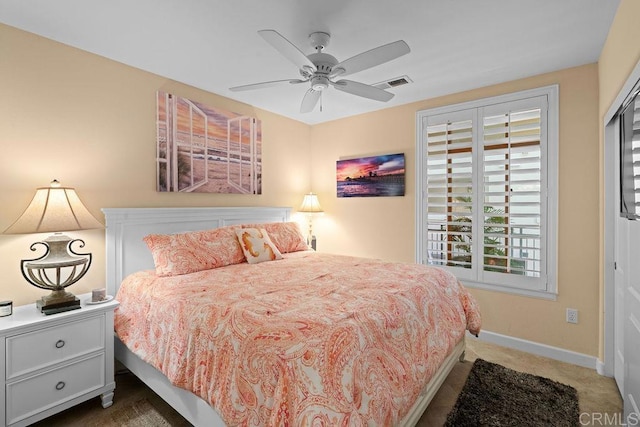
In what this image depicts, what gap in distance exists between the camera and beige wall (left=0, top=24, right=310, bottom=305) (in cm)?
212

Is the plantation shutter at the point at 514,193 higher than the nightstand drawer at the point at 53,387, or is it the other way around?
the plantation shutter at the point at 514,193

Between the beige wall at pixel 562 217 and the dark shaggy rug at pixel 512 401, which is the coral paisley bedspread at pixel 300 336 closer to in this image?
the dark shaggy rug at pixel 512 401

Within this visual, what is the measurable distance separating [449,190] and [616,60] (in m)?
1.63

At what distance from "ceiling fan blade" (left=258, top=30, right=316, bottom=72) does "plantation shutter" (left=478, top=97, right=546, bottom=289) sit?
6.55ft

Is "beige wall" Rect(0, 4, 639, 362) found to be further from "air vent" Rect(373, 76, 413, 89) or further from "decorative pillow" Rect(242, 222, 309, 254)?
"air vent" Rect(373, 76, 413, 89)

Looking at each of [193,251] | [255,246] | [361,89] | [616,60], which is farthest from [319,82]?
[616,60]

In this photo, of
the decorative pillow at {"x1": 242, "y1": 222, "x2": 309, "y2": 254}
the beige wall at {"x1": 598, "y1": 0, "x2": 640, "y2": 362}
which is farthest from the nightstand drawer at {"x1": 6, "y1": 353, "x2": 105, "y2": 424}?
the beige wall at {"x1": 598, "y1": 0, "x2": 640, "y2": 362}

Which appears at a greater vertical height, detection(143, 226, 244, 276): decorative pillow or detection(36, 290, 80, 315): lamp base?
detection(143, 226, 244, 276): decorative pillow

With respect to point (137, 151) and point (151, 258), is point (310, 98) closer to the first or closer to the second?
point (137, 151)

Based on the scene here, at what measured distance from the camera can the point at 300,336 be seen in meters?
1.29

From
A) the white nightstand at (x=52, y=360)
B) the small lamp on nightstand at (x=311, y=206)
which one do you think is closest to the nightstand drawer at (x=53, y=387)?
the white nightstand at (x=52, y=360)

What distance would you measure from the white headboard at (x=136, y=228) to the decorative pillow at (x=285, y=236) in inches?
21.4

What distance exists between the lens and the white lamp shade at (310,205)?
4246 mm

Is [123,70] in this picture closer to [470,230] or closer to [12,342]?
[12,342]
